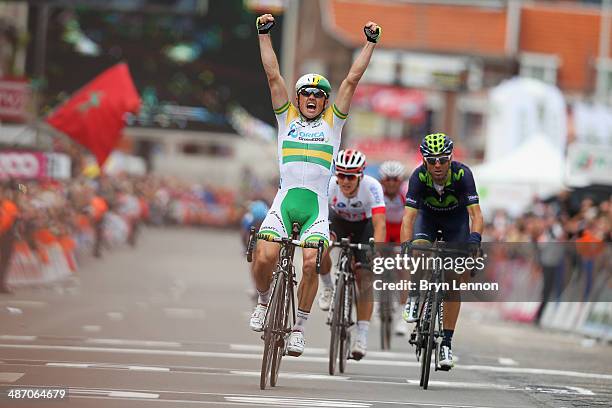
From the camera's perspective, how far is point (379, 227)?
13258 millimetres

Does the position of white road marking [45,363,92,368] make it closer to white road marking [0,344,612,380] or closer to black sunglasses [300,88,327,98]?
white road marking [0,344,612,380]

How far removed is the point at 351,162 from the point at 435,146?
1818 millimetres

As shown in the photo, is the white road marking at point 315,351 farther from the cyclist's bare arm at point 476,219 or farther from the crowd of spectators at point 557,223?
the crowd of spectators at point 557,223

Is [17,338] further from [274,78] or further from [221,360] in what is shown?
[274,78]

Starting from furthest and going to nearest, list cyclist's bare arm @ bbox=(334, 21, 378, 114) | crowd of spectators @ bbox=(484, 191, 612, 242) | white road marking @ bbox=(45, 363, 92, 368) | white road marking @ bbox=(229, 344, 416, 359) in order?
crowd of spectators @ bbox=(484, 191, 612, 242), white road marking @ bbox=(229, 344, 416, 359), white road marking @ bbox=(45, 363, 92, 368), cyclist's bare arm @ bbox=(334, 21, 378, 114)

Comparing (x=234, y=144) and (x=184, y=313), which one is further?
(x=234, y=144)

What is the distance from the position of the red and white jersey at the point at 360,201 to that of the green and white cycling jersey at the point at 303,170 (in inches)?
80.3

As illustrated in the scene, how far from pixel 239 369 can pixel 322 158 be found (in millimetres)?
2339

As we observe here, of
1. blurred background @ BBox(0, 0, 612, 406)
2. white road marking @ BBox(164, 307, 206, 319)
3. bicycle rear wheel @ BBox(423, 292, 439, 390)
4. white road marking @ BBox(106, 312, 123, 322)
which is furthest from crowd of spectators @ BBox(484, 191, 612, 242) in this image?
bicycle rear wheel @ BBox(423, 292, 439, 390)

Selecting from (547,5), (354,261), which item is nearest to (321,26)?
(547,5)

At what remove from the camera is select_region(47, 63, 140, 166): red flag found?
89.0ft

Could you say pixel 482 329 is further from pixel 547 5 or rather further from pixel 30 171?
pixel 547 5

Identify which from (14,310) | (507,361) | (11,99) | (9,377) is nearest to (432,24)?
(11,99)

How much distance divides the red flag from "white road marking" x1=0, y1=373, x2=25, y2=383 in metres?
16.4
